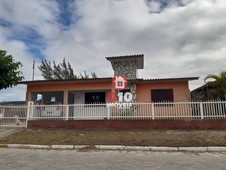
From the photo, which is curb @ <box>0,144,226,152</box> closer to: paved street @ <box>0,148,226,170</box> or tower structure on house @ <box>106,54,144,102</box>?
paved street @ <box>0,148,226,170</box>

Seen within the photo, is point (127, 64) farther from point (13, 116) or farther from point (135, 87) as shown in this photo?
point (13, 116)

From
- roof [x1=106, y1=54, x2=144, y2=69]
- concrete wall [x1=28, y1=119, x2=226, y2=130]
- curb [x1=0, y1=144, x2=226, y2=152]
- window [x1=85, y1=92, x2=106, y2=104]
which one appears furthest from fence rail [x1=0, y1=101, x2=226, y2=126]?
roof [x1=106, y1=54, x2=144, y2=69]

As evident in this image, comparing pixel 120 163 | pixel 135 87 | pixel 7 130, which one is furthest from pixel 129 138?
pixel 7 130

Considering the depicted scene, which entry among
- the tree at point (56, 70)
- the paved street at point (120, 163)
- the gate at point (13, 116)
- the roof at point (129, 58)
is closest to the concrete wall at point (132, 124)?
the gate at point (13, 116)

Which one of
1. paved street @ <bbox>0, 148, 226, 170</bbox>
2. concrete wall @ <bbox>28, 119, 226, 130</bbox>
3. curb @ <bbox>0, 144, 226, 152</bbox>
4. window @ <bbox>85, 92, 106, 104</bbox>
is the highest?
window @ <bbox>85, 92, 106, 104</bbox>

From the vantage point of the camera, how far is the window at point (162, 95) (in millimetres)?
14141

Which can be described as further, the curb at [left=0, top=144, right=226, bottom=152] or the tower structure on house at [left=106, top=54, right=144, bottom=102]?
the tower structure on house at [left=106, top=54, right=144, bottom=102]

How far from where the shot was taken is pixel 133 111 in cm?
1098

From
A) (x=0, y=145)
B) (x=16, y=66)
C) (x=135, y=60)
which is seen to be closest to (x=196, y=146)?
(x=0, y=145)

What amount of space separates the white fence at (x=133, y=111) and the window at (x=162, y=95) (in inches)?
144

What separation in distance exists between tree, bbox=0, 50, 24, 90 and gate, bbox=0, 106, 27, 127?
1.65 meters

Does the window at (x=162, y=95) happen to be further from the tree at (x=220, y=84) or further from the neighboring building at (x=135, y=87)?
the tree at (x=220, y=84)

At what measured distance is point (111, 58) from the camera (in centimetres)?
1628

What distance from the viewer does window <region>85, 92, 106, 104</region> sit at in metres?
16.3
